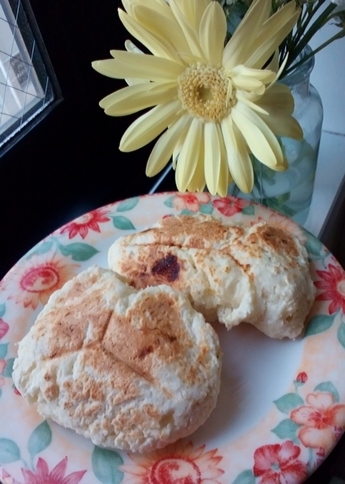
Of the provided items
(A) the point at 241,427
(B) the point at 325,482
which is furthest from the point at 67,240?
(B) the point at 325,482

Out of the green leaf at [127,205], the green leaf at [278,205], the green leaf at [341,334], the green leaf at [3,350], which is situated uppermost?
the green leaf at [127,205]

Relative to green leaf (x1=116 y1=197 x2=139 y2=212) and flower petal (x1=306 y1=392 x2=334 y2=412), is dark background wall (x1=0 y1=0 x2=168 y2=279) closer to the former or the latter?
green leaf (x1=116 y1=197 x2=139 y2=212)

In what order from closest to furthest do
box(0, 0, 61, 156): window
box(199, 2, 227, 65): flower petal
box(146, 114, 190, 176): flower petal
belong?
box(199, 2, 227, 65): flower petal
box(146, 114, 190, 176): flower petal
box(0, 0, 61, 156): window

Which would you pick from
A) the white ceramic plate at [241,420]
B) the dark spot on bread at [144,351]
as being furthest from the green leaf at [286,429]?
the dark spot on bread at [144,351]

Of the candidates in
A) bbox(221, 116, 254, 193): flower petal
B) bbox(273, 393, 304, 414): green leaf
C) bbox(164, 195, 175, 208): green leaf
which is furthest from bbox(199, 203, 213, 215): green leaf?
bbox(273, 393, 304, 414): green leaf

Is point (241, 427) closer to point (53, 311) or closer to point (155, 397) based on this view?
point (155, 397)

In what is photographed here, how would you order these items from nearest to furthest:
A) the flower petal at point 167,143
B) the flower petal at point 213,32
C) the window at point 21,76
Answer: the flower petal at point 213,32 → the flower petal at point 167,143 → the window at point 21,76

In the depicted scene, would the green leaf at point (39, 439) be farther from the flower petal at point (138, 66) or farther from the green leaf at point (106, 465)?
the flower petal at point (138, 66)
